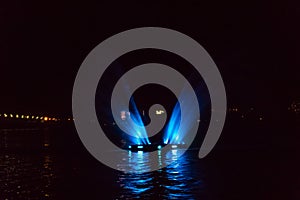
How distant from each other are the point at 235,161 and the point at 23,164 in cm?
1404

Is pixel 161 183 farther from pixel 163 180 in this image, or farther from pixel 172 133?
pixel 172 133

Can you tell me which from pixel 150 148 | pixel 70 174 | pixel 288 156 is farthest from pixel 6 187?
pixel 150 148

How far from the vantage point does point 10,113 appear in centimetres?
17050

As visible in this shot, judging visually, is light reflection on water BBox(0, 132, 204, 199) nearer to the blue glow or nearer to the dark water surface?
the dark water surface

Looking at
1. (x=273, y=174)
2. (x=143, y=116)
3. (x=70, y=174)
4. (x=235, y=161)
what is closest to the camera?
(x=273, y=174)

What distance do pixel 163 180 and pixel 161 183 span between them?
3.00 ft

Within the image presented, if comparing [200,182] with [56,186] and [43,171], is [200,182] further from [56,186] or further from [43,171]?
[43,171]

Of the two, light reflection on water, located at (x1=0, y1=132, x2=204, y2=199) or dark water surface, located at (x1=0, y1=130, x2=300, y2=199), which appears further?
light reflection on water, located at (x1=0, y1=132, x2=204, y2=199)

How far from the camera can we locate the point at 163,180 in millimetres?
20422

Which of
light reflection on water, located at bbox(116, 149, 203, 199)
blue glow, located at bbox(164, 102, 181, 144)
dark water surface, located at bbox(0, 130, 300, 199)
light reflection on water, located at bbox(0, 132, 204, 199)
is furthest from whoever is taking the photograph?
blue glow, located at bbox(164, 102, 181, 144)

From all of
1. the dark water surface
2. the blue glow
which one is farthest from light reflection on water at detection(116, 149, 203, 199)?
the blue glow

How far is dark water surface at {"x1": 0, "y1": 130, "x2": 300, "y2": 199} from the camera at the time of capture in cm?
1695

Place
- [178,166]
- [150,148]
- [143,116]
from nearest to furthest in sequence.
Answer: [178,166]
[150,148]
[143,116]

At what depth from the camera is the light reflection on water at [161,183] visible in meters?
16.7
